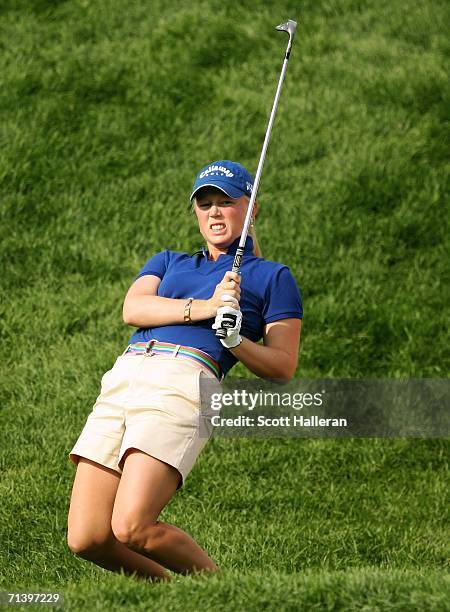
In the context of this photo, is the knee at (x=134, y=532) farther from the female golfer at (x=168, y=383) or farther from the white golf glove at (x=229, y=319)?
the white golf glove at (x=229, y=319)

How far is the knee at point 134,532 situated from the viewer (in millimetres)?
4406

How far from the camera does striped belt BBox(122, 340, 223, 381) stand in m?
4.72

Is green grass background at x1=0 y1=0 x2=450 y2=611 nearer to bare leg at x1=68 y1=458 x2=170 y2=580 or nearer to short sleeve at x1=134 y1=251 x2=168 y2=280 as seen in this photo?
bare leg at x1=68 y1=458 x2=170 y2=580

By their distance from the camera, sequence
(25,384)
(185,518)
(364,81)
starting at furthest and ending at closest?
(364,81) → (25,384) → (185,518)

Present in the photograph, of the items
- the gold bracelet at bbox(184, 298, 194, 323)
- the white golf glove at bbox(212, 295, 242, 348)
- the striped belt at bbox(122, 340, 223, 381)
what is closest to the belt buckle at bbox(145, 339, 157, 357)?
the striped belt at bbox(122, 340, 223, 381)

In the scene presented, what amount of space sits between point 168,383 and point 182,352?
0.17m

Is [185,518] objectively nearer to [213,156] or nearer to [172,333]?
[172,333]

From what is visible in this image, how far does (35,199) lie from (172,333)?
173 inches

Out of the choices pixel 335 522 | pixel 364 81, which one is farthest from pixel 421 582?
pixel 364 81

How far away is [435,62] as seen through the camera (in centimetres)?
996

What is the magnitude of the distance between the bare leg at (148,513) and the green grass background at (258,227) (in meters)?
0.22

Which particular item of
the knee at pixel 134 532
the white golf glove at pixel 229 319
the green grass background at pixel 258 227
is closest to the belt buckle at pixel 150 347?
the white golf glove at pixel 229 319

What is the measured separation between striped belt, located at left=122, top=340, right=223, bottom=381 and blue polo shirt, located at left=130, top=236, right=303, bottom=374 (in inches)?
0.9

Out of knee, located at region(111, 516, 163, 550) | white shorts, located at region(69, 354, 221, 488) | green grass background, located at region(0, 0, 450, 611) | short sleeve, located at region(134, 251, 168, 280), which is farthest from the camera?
green grass background, located at region(0, 0, 450, 611)
